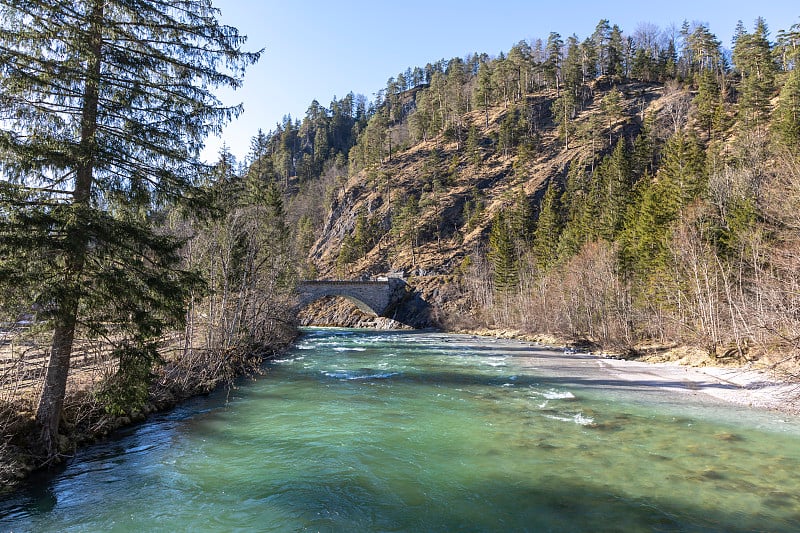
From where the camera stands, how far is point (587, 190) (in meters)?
67.5

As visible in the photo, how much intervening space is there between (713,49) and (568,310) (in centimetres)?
8575

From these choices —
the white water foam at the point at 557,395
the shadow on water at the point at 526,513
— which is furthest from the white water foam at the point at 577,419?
the shadow on water at the point at 526,513

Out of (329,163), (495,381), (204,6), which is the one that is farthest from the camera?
(329,163)

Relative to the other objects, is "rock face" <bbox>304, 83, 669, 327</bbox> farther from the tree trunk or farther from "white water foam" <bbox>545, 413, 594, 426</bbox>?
the tree trunk

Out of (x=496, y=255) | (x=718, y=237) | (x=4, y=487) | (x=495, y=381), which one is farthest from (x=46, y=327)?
(x=496, y=255)

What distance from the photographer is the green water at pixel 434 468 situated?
289 inches

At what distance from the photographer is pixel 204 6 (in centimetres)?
1055

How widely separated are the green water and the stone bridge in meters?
43.0

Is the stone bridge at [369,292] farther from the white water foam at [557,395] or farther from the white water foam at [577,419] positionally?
the white water foam at [577,419]

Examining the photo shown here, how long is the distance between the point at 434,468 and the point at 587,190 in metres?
66.0

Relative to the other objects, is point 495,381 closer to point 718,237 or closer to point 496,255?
point 718,237

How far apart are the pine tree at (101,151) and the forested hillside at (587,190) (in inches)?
591

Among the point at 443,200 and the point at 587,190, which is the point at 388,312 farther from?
the point at 587,190

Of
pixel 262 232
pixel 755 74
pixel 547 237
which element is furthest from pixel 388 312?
pixel 755 74
